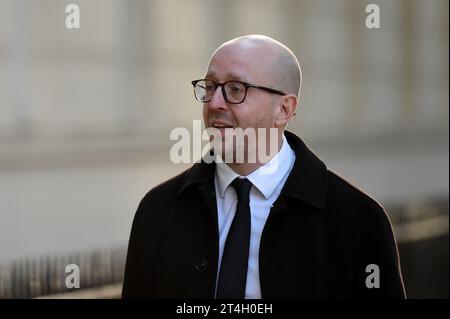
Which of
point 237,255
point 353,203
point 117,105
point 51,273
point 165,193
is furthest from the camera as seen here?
point 117,105

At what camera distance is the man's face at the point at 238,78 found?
2480 mm

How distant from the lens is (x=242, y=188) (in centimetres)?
253

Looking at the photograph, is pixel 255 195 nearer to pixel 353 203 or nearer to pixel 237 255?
pixel 237 255

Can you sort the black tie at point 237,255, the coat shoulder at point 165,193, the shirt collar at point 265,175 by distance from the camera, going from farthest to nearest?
the coat shoulder at point 165,193 < the shirt collar at point 265,175 < the black tie at point 237,255

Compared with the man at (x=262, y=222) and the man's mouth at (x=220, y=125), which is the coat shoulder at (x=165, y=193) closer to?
the man at (x=262, y=222)

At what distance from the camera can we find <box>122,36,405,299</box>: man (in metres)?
2.48

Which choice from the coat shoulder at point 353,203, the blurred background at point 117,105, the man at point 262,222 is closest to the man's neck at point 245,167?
the man at point 262,222

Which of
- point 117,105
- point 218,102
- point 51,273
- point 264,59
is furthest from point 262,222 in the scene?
point 117,105

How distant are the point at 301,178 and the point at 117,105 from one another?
189cm

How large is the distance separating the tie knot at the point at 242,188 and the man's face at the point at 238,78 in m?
0.17

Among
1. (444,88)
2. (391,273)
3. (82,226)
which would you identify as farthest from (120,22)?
(444,88)

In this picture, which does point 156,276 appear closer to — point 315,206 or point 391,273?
point 315,206

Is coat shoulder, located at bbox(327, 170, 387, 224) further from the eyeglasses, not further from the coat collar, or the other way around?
the eyeglasses
